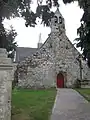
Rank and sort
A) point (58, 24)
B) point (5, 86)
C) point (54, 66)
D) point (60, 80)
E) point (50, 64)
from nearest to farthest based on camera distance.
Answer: point (5, 86) < point (50, 64) < point (54, 66) < point (60, 80) < point (58, 24)

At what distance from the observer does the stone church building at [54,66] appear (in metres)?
28.5

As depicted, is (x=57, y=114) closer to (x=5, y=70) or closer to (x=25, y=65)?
(x=5, y=70)

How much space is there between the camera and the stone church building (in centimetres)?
2853

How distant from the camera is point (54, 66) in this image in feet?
96.8

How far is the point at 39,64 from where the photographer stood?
28938mm

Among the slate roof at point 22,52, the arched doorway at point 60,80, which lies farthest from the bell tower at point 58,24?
the slate roof at point 22,52

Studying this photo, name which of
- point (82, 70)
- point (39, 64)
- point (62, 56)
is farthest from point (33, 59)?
point (82, 70)

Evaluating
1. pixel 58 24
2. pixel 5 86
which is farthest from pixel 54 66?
pixel 5 86

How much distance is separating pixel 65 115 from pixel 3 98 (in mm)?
3685

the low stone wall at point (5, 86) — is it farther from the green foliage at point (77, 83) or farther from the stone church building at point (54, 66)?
the green foliage at point (77, 83)

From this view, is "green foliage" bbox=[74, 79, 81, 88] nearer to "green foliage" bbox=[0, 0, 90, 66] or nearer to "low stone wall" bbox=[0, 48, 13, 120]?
"green foliage" bbox=[0, 0, 90, 66]

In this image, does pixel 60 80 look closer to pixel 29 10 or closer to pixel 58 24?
pixel 58 24

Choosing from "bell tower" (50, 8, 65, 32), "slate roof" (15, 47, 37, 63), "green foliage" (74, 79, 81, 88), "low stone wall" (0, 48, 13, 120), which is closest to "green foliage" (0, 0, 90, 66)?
"low stone wall" (0, 48, 13, 120)

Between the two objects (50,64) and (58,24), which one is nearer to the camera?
(50,64)
